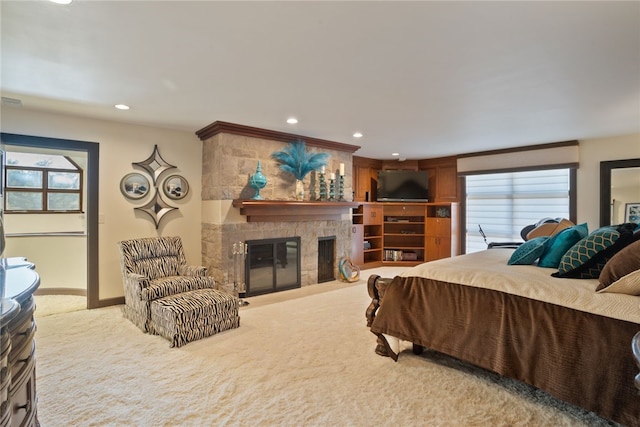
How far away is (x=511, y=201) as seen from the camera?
618 centimetres

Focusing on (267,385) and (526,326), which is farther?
(267,385)

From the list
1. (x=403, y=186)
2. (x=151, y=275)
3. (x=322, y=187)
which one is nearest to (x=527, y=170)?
(x=403, y=186)

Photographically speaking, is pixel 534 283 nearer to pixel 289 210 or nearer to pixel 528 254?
pixel 528 254

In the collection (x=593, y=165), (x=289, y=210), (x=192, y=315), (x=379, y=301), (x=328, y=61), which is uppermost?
(x=328, y=61)

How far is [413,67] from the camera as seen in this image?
2525 mm

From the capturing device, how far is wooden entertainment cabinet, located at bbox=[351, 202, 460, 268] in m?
6.71

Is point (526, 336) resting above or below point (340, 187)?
below

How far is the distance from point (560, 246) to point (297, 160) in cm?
341

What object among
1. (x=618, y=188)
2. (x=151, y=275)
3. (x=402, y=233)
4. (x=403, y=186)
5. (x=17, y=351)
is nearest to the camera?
(x=17, y=351)

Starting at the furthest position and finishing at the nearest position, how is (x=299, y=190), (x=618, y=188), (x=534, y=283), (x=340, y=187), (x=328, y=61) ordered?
1. (x=340, y=187)
2. (x=299, y=190)
3. (x=618, y=188)
4. (x=328, y=61)
5. (x=534, y=283)

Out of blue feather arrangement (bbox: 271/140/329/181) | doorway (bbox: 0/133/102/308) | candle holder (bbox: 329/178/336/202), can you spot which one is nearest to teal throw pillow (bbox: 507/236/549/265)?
blue feather arrangement (bbox: 271/140/329/181)

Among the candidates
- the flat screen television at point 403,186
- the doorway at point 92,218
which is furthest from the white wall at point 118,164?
the flat screen television at point 403,186

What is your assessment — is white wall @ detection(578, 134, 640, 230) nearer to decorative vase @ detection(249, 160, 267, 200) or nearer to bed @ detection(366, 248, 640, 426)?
bed @ detection(366, 248, 640, 426)

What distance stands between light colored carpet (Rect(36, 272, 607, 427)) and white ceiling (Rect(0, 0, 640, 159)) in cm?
233
